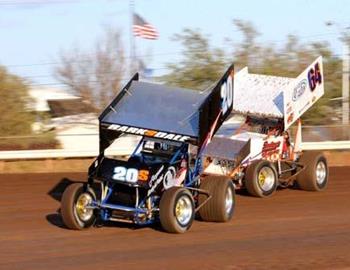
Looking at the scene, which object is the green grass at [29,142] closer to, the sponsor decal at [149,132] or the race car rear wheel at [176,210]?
the sponsor decal at [149,132]

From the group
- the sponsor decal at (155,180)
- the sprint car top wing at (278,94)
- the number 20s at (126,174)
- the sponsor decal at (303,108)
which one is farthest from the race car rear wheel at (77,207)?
the sponsor decal at (303,108)

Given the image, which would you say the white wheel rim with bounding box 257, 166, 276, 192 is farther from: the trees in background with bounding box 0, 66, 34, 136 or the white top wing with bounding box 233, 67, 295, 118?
the trees in background with bounding box 0, 66, 34, 136

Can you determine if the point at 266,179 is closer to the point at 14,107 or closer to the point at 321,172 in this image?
the point at 321,172

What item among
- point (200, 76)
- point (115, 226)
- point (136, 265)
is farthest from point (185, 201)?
point (200, 76)

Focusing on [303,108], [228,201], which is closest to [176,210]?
[228,201]

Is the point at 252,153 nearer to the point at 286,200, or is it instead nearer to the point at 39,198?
the point at 286,200

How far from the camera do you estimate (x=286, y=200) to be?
48.3 ft

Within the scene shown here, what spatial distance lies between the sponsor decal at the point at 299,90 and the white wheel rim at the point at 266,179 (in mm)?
1609

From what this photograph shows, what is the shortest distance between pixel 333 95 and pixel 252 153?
32.1ft

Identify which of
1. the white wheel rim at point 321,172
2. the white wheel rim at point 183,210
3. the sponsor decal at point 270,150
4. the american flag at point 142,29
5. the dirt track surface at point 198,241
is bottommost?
the dirt track surface at point 198,241

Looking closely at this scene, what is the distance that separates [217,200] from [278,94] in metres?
4.81

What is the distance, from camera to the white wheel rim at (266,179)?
49.5 feet

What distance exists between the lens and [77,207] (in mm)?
11125

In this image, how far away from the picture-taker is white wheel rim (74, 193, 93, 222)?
36.5 feet
